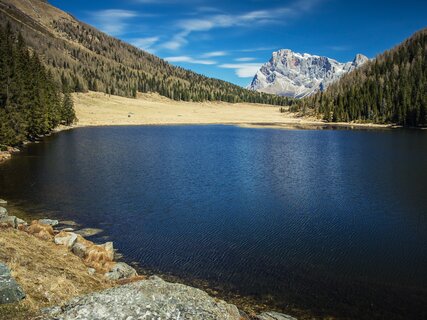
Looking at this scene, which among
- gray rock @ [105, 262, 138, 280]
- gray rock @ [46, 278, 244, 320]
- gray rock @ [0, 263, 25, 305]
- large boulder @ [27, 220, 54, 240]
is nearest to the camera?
gray rock @ [46, 278, 244, 320]

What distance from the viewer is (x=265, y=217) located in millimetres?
29234

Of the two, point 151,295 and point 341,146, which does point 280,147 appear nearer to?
point 341,146

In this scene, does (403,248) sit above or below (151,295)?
below

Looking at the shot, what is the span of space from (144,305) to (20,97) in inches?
2336

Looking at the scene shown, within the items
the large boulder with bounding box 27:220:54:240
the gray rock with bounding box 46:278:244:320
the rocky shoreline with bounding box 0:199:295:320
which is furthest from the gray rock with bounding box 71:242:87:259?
the gray rock with bounding box 46:278:244:320

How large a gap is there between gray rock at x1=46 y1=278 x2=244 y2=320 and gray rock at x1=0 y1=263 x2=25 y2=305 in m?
1.04

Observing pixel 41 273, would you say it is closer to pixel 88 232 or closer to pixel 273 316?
pixel 273 316

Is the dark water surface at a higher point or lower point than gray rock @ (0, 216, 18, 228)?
lower

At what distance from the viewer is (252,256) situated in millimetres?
22000

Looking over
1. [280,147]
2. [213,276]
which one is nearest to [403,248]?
[213,276]

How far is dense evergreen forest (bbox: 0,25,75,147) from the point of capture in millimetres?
57219

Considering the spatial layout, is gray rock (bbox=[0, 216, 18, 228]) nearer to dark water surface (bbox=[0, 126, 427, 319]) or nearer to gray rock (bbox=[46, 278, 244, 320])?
dark water surface (bbox=[0, 126, 427, 319])

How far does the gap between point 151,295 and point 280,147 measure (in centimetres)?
6350

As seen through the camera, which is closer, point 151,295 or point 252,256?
point 151,295
